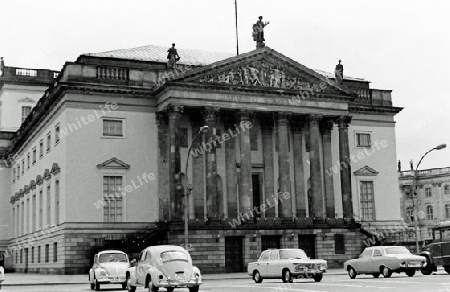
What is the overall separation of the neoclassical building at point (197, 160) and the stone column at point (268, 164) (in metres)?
0.10

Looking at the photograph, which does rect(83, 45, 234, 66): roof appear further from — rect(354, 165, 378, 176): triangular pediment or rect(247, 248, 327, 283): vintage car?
rect(247, 248, 327, 283): vintage car

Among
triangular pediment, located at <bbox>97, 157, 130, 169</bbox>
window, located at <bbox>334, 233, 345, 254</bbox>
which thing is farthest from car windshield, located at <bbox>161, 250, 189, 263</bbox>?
Result: window, located at <bbox>334, 233, 345, 254</bbox>

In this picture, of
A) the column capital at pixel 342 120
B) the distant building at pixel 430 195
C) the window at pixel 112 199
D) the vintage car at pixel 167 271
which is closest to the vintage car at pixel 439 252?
the vintage car at pixel 167 271

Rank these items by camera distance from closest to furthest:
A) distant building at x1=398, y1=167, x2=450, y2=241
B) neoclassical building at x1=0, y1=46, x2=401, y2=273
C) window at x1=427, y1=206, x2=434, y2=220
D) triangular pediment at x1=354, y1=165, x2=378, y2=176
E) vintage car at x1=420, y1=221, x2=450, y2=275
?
vintage car at x1=420, y1=221, x2=450, y2=275
neoclassical building at x1=0, y1=46, x2=401, y2=273
triangular pediment at x1=354, y1=165, x2=378, y2=176
distant building at x1=398, y1=167, x2=450, y2=241
window at x1=427, y1=206, x2=434, y2=220

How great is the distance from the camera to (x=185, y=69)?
2008 inches

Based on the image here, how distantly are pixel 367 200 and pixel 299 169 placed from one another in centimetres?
850

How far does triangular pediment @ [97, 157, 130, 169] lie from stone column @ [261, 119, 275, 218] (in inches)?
437

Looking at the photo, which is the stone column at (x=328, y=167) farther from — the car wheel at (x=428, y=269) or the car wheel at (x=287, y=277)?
the car wheel at (x=287, y=277)

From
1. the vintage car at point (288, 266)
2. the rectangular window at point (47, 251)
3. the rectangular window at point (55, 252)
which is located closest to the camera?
the vintage car at point (288, 266)

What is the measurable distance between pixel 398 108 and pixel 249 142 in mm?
17107

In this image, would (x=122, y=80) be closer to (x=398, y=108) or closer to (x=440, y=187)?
(x=398, y=108)

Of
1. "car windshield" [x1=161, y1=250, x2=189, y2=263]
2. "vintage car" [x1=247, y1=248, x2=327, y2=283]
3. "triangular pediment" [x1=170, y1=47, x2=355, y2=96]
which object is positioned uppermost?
"triangular pediment" [x1=170, y1=47, x2=355, y2=96]

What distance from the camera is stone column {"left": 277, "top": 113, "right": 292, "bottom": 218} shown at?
51312 mm

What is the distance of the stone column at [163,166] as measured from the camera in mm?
50375
